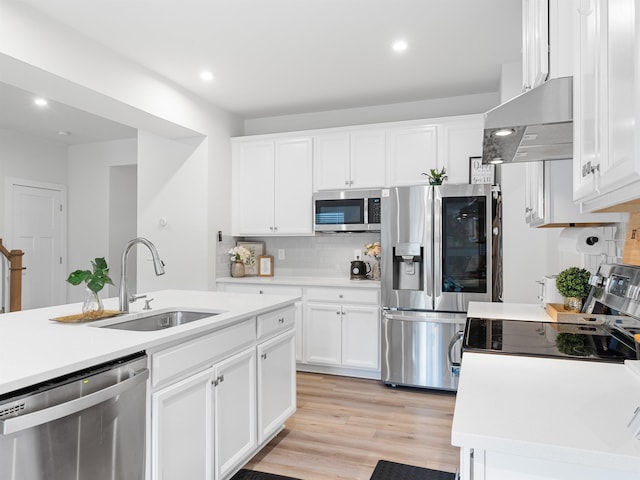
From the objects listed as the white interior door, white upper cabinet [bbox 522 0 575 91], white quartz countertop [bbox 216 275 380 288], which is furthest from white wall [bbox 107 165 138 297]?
white upper cabinet [bbox 522 0 575 91]

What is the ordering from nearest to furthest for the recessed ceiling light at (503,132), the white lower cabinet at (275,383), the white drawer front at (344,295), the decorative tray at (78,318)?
1. the recessed ceiling light at (503,132)
2. the decorative tray at (78,318)
3. the white lower cabinet at (275,383)
4. the white drawer front at (344,295)

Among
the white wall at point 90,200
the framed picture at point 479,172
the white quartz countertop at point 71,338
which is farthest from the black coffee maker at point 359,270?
the white wall at point 90,200

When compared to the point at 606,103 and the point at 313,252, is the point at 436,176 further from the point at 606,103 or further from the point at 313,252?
the point at 606,103

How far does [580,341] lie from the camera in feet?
5.48

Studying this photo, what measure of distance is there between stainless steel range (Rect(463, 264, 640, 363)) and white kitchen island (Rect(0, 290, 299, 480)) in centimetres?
111

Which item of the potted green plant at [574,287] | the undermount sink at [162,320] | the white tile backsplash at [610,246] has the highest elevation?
the white tile backsplash at [610,246]

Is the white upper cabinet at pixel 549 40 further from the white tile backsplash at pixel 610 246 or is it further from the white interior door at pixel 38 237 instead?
the white interior door at pixel 38 237

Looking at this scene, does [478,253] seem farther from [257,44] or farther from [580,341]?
[257,44]

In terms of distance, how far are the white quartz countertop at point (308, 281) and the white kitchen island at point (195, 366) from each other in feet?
4.12

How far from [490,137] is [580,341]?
0.84 m

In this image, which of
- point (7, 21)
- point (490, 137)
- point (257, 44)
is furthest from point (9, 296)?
point (490, 137)

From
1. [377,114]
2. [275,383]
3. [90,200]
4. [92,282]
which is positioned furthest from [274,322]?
[90,200]

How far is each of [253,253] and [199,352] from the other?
289 cm

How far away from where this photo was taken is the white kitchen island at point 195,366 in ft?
4.93
